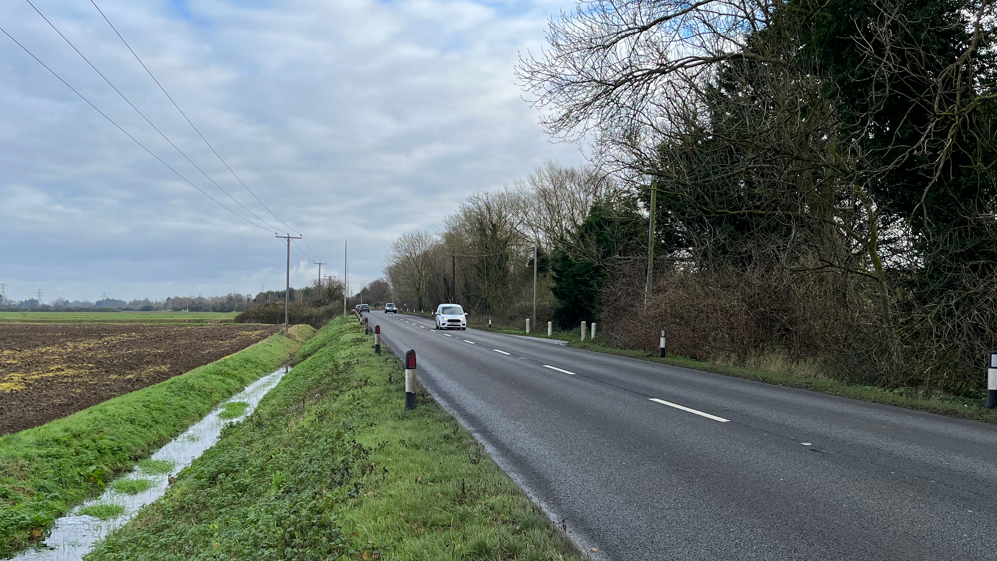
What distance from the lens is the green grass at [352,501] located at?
412cm

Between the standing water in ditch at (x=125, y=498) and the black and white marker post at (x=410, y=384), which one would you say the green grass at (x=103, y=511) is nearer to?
the standing water in ditch at (x=125, y=498)

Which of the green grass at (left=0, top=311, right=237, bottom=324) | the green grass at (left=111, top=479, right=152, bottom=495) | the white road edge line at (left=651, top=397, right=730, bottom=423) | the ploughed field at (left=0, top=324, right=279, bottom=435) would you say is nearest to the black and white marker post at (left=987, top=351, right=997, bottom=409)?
the white road edge line at (left=651, top=397, right=730, bottom=423)

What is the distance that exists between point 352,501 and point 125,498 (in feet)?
22.4

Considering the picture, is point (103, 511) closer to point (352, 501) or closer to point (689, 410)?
point (352, 501)

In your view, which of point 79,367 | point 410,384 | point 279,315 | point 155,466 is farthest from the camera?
point 279,315

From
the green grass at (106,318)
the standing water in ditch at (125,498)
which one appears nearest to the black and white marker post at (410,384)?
the standing water in ditch at (125,498)

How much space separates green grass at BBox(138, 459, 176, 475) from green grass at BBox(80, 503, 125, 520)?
205 centimetres

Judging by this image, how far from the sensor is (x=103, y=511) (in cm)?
902

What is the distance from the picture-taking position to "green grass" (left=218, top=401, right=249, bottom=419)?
1681cm

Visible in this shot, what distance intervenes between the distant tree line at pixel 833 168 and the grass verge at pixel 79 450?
11626 millimetres

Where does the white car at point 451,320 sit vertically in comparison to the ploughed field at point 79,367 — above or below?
above

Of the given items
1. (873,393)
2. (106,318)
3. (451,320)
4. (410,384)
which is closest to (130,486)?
(410,384)

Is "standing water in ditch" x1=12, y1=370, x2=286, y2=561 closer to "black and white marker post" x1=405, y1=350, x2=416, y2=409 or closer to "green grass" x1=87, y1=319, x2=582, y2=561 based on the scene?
"green grass" x1=87, y1=319, x2=582, y2=561

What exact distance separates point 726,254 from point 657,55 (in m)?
9.20
